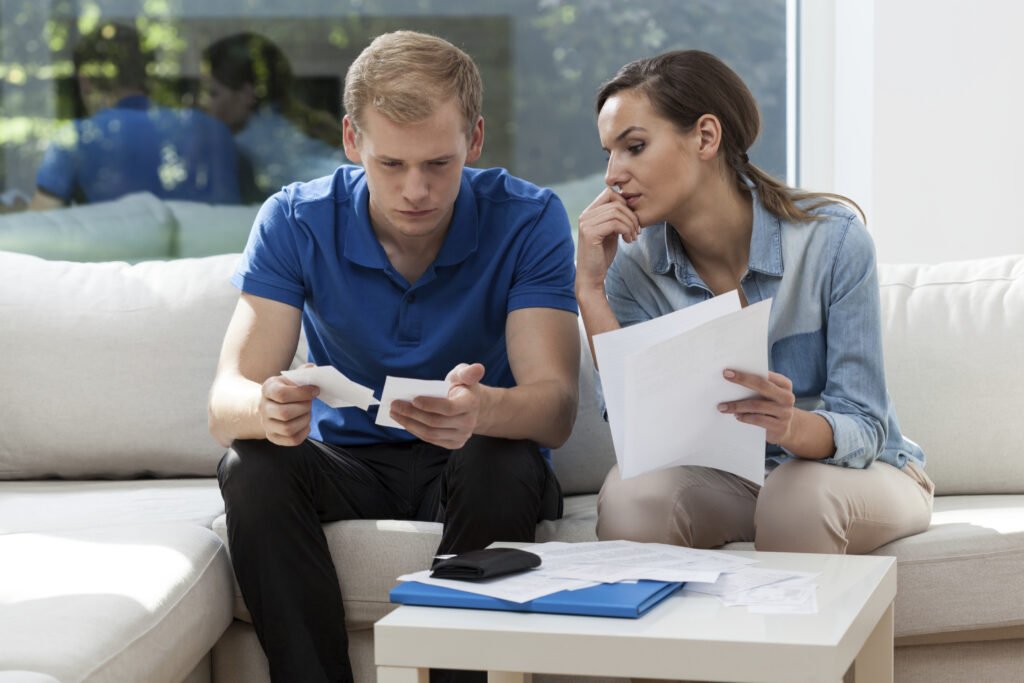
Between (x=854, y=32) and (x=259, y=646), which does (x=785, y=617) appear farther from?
(x=854, y=32)

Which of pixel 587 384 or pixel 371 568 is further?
pixel 587 384

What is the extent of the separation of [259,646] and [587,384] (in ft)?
2.72

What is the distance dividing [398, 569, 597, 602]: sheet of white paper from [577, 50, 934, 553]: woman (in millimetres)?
481

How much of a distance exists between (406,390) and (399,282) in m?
0.52

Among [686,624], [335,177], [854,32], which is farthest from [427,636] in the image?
[854,32]

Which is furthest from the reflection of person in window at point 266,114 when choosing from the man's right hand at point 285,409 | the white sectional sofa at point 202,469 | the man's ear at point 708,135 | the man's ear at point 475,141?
the man's right hand at point 285,409

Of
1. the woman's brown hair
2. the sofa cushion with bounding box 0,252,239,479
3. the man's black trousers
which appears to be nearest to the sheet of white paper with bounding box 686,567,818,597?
the man's black trousers

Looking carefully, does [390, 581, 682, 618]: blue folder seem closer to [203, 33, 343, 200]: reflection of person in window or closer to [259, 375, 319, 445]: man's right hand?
[259, 375, 319, 445]: man's right hand

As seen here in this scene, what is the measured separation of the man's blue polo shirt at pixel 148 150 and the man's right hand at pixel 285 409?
178 cm

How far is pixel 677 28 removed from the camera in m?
→ 3.32

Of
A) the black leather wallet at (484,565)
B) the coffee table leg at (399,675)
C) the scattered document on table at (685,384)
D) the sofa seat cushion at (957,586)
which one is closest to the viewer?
the coffee table leg at (399,675)

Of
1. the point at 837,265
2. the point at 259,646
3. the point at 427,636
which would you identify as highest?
the point at 837,265

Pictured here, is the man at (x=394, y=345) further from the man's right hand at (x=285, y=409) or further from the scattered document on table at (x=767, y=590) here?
the scattered document on table at (x=767, y=590)

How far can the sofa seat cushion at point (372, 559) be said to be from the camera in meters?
1.85
